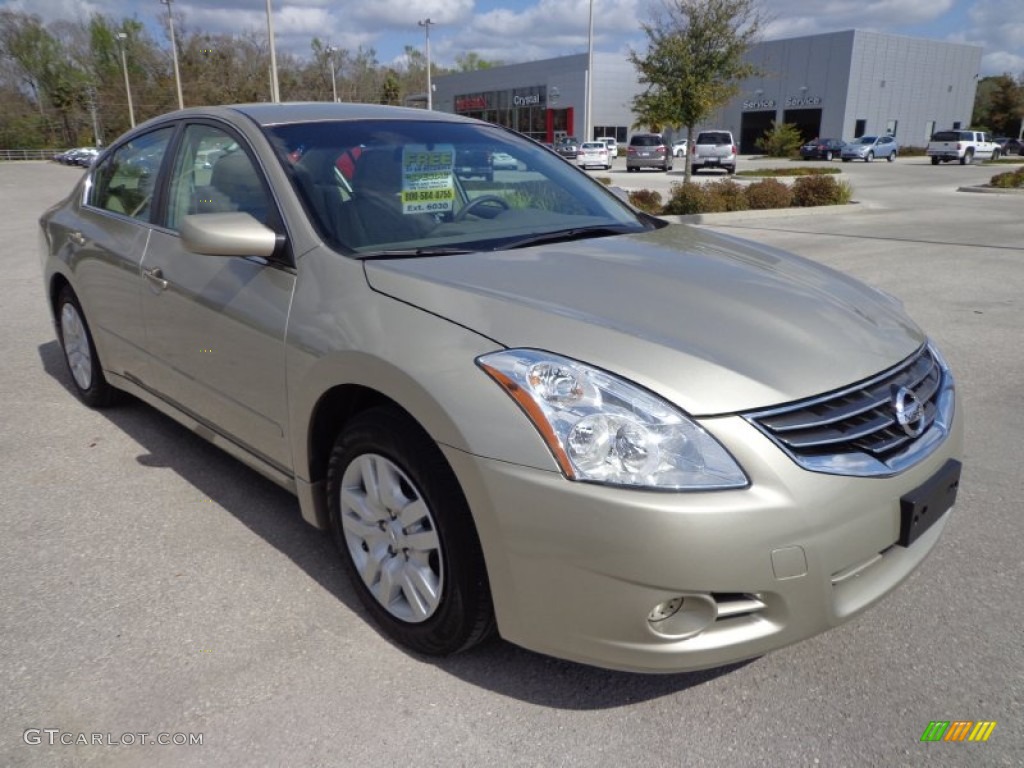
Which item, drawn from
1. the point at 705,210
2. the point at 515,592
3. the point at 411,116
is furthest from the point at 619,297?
the point at 705,210

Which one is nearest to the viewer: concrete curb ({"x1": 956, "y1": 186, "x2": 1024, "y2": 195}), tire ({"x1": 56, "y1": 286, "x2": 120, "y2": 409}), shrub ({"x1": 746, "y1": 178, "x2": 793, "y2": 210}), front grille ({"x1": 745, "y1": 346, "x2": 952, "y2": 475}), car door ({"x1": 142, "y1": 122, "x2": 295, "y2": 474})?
front grille ({"x1": 745, "y1": 346, "x2": 952, "y2": 475})

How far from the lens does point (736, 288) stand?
2.56 meters

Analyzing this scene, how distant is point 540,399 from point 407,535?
0.69 meters

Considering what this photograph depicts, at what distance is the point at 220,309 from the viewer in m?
2.99

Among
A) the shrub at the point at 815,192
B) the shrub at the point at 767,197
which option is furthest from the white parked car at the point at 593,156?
the shrub at the point at 767,197

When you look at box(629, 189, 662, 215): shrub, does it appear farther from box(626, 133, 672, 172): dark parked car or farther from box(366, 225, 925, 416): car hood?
box(626, 133, 672, 172): dark parked car

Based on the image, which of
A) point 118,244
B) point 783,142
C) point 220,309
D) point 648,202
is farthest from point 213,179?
point 783,142

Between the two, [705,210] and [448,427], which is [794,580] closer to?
[448,427]

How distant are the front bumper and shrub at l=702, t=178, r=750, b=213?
586 inches

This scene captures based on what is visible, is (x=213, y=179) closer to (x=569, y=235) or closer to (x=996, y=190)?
(x=569, y=235)

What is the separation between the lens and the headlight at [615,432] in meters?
1.89

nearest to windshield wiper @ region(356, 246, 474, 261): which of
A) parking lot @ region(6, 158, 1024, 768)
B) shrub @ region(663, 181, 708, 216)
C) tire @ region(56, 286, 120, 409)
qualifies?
parking lot @ region(6, 158, 1024, 768)

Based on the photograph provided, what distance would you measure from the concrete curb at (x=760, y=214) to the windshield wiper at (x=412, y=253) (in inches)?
493

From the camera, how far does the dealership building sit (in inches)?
2366
